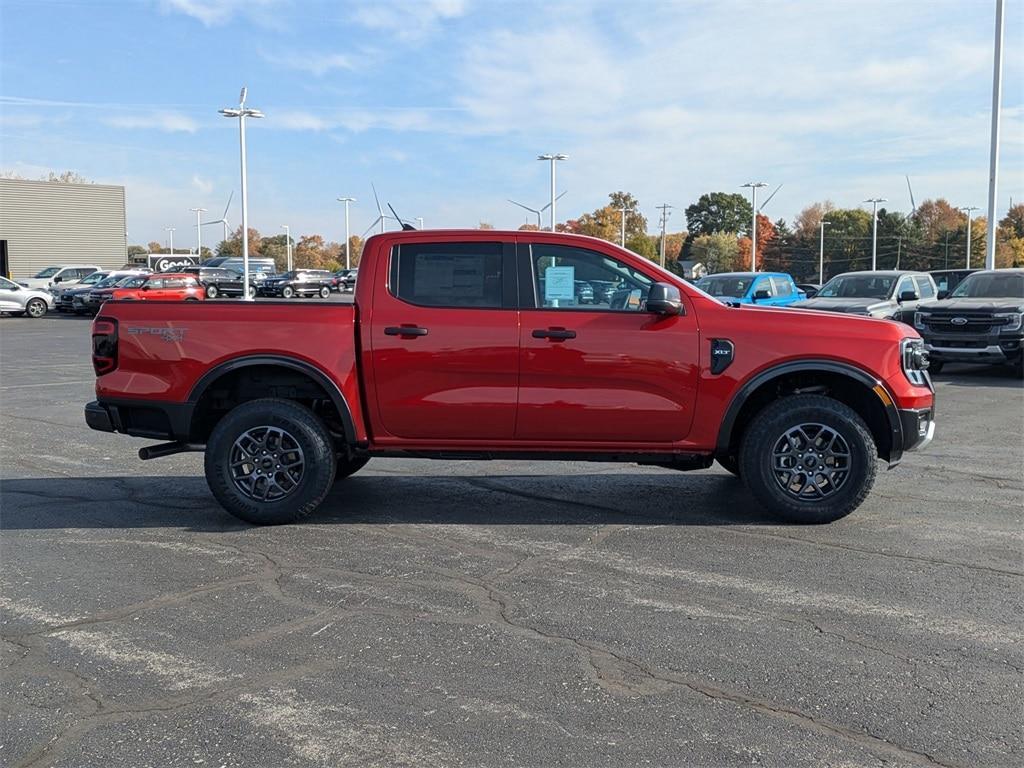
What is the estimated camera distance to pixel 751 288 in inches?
845

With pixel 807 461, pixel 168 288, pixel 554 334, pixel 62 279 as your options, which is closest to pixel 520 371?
pixel 554 334

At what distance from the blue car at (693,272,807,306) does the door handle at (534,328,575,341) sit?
50.4 ft

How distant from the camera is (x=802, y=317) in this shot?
655 centimetres

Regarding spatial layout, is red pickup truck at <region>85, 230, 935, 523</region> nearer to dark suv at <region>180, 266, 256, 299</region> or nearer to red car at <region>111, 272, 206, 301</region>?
red car at <region>111, 272, 206, 301</region>

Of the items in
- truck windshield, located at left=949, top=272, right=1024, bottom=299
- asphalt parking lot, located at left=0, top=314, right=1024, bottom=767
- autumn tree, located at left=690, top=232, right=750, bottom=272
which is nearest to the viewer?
asphalt parking lot, located at left=0, top=314, right=1024, bottom=767

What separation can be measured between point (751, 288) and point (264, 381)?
53.6 feet

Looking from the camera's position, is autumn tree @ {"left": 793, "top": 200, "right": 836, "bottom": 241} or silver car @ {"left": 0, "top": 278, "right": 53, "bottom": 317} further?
autumn tree @ {"left": 793, "top": 200, "right": 836, "bottom": 241}

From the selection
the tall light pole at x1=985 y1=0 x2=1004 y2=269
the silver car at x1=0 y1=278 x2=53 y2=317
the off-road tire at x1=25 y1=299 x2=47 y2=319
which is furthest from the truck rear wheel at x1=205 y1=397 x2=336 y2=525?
the off-road tire at x1=25 y1=299 x2=47 y2=319

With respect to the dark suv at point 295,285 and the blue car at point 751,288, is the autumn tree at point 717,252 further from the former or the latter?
the blue car at point 751,288

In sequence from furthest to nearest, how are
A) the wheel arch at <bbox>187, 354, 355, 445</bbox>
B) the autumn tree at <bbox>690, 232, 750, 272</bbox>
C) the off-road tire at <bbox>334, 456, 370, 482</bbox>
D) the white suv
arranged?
the autumn tree at <bbox>690, 232, 750, 272</bbox>
the white suv
the off-road tire at <bbox>334, 456, 370, 482</bbox>
the wheel arch at <bbox>187, 354, 355, 445</bbox>

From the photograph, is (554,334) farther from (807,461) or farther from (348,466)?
(348,466)

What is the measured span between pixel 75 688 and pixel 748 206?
133336 mm

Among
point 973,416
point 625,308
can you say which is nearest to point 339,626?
point 625,308

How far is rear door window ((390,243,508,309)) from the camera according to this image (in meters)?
6.56
